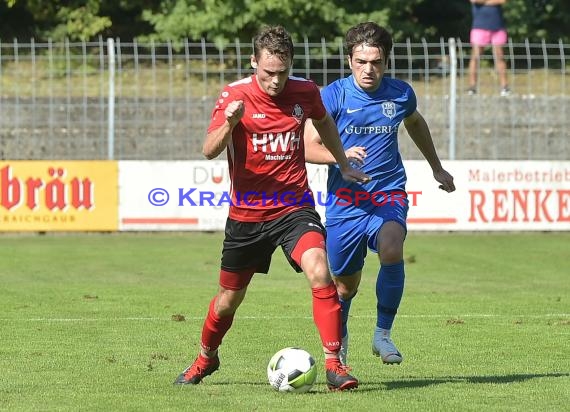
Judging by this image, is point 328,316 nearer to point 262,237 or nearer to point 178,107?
point 262,237

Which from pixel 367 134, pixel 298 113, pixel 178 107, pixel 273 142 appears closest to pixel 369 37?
pixel 367 134

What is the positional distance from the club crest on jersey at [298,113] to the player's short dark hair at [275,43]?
361 millimetres

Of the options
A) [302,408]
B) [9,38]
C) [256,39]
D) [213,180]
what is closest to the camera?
[302,408]

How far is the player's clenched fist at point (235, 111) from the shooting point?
23.2 ft

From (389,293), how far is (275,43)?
2.06 m

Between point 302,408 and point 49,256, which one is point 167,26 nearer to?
point 49,256

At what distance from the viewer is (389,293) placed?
8.57 m

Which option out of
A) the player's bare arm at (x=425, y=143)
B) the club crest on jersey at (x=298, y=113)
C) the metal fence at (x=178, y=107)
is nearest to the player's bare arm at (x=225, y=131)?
the club crest on jersey at (x=298, y=113)

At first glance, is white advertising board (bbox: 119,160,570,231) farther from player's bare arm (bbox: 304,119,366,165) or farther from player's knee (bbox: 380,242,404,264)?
player's knee (bbox: 380,242,404,264)

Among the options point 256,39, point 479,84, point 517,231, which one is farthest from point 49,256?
point 256,39

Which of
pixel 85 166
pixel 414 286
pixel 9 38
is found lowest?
pixel 414 286

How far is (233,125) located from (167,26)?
69.0ft

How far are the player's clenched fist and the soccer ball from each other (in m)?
1.38

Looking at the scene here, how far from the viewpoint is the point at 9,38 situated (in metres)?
29.8
